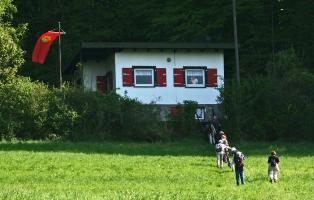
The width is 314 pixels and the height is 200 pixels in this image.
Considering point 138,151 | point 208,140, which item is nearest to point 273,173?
point 138,151

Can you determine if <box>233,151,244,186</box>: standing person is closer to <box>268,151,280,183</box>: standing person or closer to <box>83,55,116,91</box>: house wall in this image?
<box>268,151,280,183</box>: standing person

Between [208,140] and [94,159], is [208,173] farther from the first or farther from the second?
[208,140]

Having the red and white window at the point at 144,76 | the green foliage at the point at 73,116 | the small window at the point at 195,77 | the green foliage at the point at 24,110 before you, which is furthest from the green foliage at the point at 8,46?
the small window at the point at 195,77

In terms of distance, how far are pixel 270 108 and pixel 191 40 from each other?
16.3 metres

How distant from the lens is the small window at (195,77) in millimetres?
54438

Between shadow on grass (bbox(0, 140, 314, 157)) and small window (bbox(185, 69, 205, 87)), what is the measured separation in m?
9.53

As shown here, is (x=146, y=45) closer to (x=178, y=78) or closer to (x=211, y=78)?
(x=178, y=78)

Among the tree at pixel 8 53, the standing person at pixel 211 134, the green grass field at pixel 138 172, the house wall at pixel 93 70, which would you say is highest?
the tree at pixel 8 53

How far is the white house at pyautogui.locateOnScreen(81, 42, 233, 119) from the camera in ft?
175

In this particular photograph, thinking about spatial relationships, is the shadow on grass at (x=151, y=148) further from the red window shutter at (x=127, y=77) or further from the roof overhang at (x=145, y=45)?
the roof overhang at (x=145, y=45)

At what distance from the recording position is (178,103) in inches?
1965

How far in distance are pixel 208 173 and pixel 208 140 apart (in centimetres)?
1514

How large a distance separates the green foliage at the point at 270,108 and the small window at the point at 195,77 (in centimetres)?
418

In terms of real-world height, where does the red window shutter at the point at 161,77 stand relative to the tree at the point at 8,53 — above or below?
below
